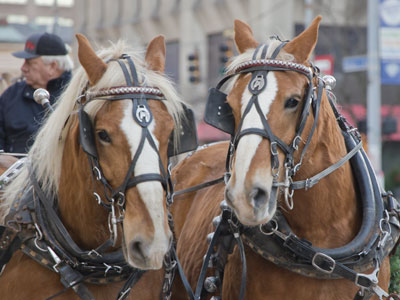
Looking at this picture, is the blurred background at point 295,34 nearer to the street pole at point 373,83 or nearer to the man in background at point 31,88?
the street pole at point 373,83

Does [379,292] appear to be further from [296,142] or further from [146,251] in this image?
[146,251]

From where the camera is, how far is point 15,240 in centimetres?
384

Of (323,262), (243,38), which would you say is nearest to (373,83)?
(243,38)

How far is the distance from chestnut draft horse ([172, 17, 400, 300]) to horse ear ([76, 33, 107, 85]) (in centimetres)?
60

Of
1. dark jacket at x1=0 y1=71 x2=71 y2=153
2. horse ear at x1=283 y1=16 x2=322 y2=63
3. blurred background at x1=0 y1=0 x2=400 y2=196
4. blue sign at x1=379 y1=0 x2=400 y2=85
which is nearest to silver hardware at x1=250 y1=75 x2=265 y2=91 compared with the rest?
horse ear at x1=283 y1=16 x2=322 y2=63

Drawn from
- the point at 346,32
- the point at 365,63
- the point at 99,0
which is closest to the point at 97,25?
the point at 99,0

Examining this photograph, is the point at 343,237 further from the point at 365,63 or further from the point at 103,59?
the point at 365,63

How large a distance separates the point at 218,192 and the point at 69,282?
1549 mm

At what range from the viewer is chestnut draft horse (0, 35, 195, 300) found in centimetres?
341

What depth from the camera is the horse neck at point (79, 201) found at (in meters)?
3.72

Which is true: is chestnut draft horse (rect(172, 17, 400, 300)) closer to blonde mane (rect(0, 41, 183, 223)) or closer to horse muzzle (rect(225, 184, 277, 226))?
horse muzzle (rect(225, 184, 277, 226))

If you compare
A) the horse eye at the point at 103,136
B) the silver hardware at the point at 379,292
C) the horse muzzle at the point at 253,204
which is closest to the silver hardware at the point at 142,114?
the horse eye at the point at 103,136

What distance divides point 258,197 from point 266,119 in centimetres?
39

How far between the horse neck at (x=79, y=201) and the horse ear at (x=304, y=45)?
1187 millimetres
